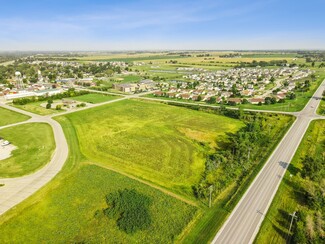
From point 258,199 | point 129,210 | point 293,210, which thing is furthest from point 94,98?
point 293,210

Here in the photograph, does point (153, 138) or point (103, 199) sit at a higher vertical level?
point (103, 199)

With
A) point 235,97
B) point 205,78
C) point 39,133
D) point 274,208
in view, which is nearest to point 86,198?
point 274,208

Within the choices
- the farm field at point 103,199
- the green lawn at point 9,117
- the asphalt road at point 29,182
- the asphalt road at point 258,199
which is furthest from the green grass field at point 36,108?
the asphalt road at point 258,199

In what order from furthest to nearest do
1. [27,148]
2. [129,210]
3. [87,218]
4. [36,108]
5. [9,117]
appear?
[36,108], [9,117], [27,148], [129,210], [87,218]

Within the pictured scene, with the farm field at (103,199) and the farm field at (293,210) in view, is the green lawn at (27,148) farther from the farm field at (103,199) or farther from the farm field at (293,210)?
the farm field at (293,210)

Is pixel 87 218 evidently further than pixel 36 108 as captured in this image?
No

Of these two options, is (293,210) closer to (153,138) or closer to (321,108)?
(153,138)

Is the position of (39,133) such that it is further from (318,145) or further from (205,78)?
(205,78)
